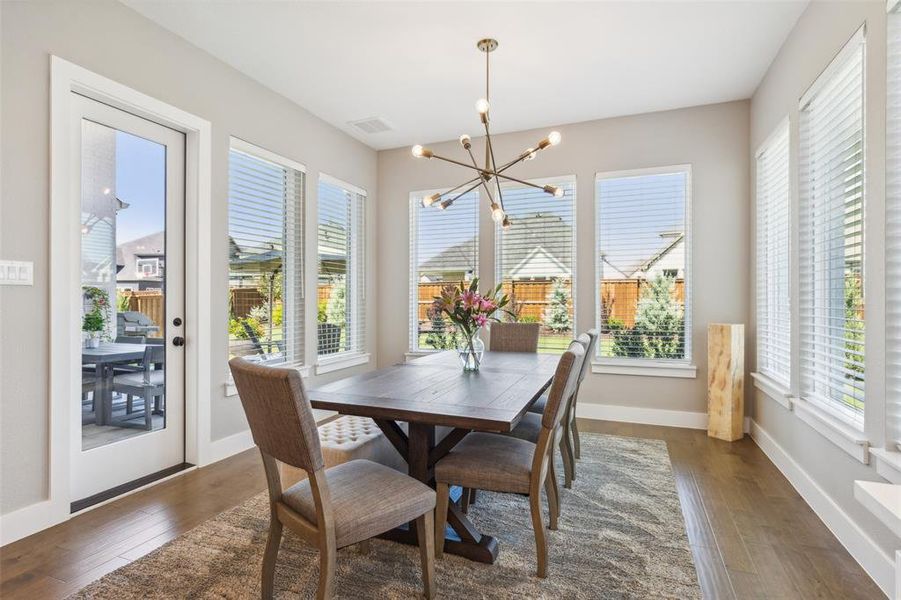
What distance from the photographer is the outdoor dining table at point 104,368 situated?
2.66 meters

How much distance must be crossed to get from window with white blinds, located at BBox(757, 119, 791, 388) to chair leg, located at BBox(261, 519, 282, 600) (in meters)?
3.21

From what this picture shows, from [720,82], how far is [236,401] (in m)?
4.62

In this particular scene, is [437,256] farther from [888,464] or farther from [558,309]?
[888,464]

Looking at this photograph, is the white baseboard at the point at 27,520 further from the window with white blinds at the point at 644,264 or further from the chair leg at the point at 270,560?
the window with white blinds at the point at 644,264

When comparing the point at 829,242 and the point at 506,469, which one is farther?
the point at 829,242

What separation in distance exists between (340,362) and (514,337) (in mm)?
1884

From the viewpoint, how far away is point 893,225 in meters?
1.88

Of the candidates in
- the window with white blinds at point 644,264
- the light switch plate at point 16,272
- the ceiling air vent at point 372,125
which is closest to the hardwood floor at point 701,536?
the light switch plate at point 16,272

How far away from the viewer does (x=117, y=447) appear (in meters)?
2.76

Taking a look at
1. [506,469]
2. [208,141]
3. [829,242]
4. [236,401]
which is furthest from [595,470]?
[208,141]

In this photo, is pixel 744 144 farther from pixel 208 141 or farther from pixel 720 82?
pixel 208 141

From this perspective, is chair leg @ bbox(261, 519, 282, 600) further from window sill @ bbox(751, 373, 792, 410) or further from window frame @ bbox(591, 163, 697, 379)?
window frame @ bbox(591, 163, 697, 379)

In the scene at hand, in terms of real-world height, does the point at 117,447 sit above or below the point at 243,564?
above

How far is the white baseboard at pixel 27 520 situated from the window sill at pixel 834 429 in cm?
388
